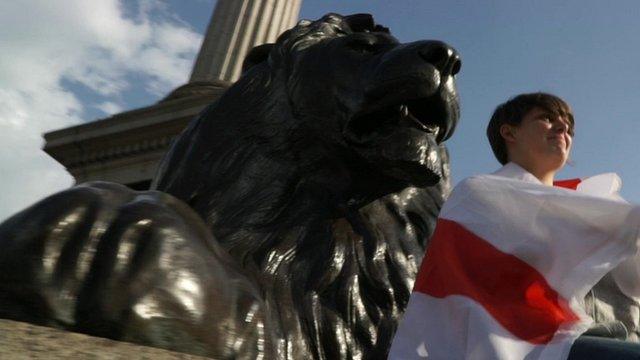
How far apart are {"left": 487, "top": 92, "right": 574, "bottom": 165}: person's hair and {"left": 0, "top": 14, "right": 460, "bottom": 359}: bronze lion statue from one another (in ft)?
0.45

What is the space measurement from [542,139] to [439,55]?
11.9 inches

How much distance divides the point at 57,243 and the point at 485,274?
661 mm

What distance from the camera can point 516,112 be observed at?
1.72 meters

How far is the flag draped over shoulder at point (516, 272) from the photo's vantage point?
4.07ft

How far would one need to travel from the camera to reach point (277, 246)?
1.49 meters

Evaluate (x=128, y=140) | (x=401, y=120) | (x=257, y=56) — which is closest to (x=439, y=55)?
(x=401, y=120)

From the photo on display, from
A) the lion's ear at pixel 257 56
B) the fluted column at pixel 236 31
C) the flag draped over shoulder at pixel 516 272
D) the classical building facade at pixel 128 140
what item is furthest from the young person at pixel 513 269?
the fluted column at pixel 236 31

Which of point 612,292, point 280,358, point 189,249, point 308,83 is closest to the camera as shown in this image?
point 189,249

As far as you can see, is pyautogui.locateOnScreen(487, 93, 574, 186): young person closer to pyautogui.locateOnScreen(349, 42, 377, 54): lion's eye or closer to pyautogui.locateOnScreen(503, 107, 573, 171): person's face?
pyautogui.locateOnScreen(503, 107, 573, 171): person's face

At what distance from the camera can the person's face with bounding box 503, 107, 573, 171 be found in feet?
5.29

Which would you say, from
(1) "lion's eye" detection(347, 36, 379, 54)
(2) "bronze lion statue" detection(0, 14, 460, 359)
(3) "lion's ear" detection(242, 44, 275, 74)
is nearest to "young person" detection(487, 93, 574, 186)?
(2) "bronze lion statue" detection(0, 14, 460, 359)

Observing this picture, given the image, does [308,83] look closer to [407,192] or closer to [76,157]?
[407,192]

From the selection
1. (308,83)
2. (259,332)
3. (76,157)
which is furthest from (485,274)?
(76,157)

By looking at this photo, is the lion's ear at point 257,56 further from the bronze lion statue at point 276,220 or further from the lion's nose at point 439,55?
the lion's nose at point 439,55
